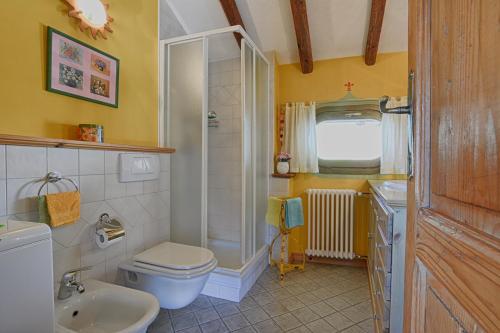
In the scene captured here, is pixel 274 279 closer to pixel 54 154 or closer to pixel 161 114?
pixel 161 114

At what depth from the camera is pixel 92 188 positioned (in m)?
1.58

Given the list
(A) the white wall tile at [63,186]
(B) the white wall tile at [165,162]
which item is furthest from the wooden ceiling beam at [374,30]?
(A) the white wall tile at [63,186]

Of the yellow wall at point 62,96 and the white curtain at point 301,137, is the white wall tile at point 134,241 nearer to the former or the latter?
the yellow wall at point 62,96

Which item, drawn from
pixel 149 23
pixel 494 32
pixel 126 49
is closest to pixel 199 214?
pixel 126 49

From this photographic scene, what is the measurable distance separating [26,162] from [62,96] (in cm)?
44

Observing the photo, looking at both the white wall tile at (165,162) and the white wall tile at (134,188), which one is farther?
the white wall tile at (165,162)

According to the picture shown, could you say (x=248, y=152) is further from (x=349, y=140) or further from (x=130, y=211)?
(x=349, y=140)

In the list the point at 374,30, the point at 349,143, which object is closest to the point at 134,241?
the point at 349,143

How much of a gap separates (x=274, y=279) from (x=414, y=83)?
2316mm

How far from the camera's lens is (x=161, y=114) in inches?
88.7

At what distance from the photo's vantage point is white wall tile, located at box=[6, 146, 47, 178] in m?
1.20

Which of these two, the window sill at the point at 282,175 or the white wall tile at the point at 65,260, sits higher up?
the window sill at the point at 282,175

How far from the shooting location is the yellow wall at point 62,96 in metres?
1.25

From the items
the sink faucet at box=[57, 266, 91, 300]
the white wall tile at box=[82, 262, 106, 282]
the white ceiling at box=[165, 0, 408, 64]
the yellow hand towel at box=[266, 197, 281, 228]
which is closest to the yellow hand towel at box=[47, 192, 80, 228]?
the sink faucet at box=[57, 266, 91, 300]
